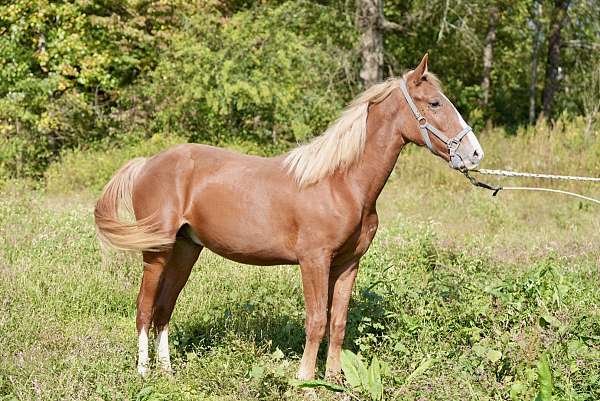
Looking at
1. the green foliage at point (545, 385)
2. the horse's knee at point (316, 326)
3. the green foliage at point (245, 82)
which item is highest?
the green foliage at point (545, 385)

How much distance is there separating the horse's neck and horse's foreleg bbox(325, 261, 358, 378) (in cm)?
49

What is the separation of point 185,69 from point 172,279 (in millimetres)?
9719

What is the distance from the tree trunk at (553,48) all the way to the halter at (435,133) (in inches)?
666

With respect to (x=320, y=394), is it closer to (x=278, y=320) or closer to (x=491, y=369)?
(x=491, y=369)

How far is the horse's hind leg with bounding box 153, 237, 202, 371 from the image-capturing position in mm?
5109

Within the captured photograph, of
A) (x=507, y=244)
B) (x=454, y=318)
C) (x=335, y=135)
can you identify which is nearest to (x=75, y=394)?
(x=335, y=135)

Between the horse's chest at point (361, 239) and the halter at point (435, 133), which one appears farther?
the horse's chest at point (361, 239)

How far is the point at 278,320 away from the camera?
5.66 metres

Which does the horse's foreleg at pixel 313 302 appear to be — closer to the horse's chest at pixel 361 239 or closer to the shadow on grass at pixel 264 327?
the horse's chest at pixel 361 239

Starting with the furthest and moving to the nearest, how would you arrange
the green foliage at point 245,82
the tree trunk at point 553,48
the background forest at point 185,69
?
the tree trunk at point 553,48 < the background forest at point 185,69 < the green foliage at point 245,82

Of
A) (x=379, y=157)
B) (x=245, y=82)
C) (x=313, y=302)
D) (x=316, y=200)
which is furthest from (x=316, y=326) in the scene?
(x=245, y=82)

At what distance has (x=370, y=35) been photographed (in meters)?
15.4

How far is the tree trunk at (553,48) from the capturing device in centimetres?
1942

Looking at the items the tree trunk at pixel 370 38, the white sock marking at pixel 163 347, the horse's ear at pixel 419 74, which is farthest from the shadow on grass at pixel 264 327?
the tree trunk at pixel 370 38
